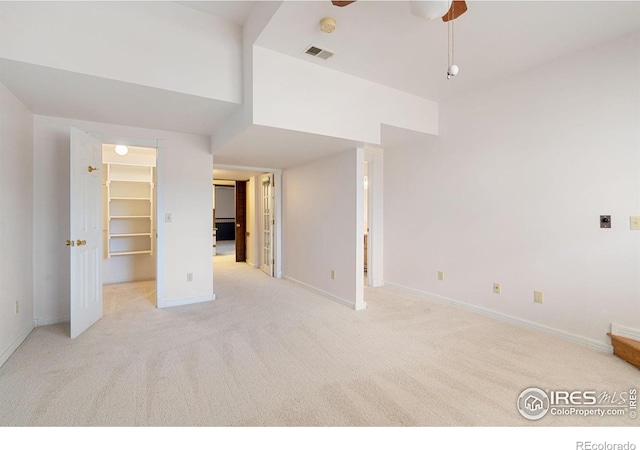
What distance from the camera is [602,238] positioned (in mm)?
2525

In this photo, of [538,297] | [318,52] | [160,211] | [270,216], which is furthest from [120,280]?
[538,297]

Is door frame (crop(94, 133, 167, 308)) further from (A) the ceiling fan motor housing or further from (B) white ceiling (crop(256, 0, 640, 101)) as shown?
(A) the ceiling fan motor housing

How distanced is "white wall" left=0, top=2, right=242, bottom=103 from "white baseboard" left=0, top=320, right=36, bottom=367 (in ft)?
7.45

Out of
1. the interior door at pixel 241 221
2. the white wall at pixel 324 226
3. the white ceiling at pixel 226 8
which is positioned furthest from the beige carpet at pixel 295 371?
the interior door at pixel 241 221

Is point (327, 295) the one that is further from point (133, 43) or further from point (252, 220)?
point (133, 43)

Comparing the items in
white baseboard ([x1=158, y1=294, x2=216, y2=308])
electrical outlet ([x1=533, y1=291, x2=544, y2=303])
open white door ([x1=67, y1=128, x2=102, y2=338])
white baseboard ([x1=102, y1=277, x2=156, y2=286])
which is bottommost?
white baseboard ([x1=158, y1=294, x2=216, y2=308])

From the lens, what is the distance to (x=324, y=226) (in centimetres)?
429

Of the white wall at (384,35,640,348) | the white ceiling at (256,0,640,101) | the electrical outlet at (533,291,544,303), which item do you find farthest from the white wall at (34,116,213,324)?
the electrical outlet at (533,291,544,303)

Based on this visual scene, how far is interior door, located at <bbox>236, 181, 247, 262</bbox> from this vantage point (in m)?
7.33

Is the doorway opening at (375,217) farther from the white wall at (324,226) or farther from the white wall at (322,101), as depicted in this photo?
the white wall at (322,101)

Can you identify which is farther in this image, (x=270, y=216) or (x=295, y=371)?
(x=270, y=216)

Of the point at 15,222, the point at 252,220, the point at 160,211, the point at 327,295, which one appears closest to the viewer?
the point at 15,222

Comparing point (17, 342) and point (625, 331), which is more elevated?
point (625, 331)

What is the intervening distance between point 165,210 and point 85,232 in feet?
2.91
